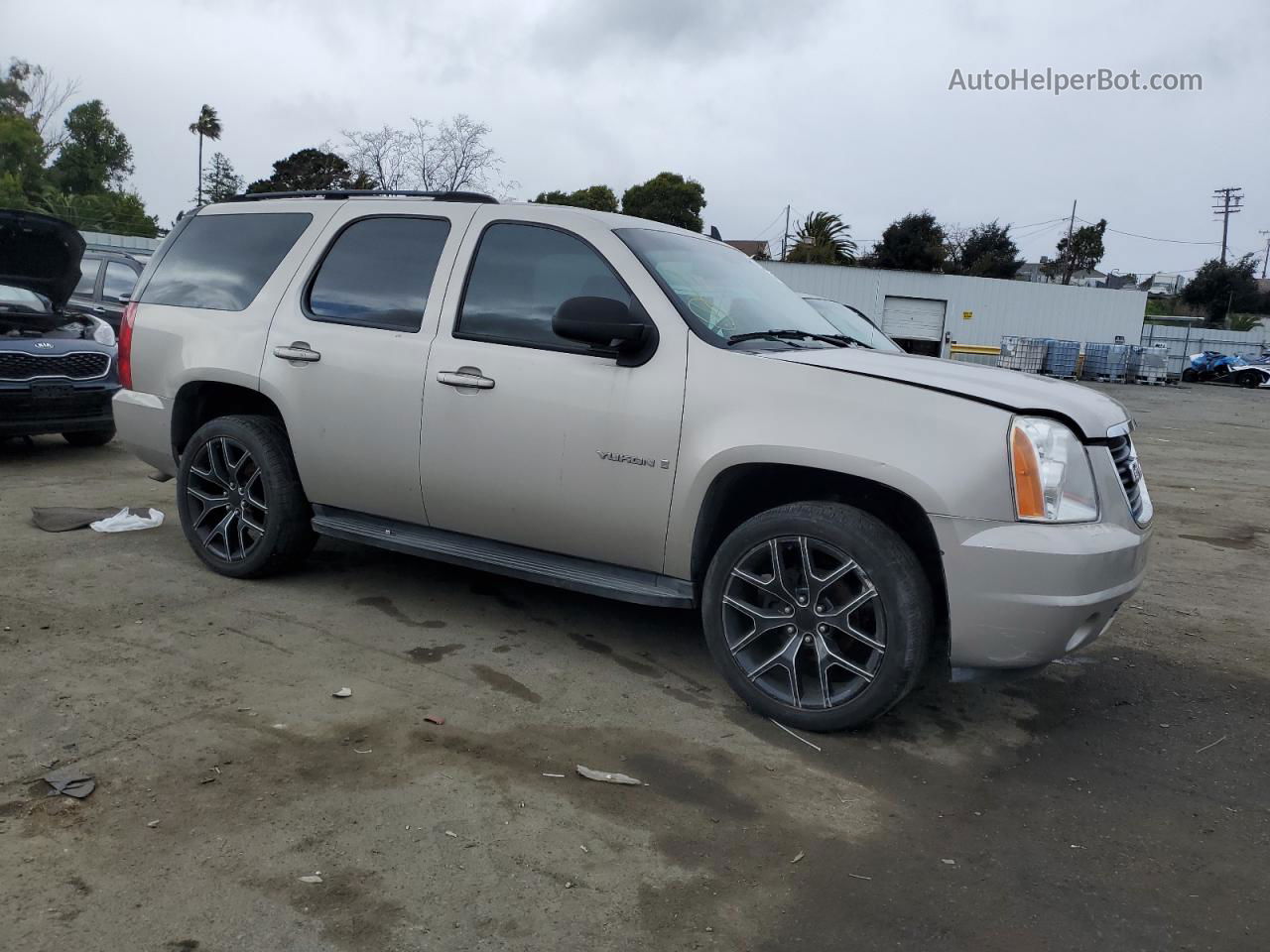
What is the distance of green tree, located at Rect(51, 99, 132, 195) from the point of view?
6562 cm

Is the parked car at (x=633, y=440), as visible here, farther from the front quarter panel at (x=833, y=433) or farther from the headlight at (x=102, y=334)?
the headlight at (x=102, y=334)

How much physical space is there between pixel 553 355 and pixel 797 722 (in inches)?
67.0

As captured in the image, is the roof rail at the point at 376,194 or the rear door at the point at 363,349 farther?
the roof rail at the point at 376,194

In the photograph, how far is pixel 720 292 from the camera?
4324mm

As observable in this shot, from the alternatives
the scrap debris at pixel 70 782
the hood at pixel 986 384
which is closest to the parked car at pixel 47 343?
the scrap debris at pixel 70 782

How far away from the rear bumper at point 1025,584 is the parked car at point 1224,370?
3976 centimetres

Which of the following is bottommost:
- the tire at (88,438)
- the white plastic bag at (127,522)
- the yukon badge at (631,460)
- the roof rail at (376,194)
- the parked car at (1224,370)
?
the white plastic bag at (127,522)

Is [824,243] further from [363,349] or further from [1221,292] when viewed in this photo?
[363,349]

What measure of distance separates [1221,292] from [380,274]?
245 feet

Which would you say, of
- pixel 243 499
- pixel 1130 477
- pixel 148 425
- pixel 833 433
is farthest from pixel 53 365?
pixel 1130 477

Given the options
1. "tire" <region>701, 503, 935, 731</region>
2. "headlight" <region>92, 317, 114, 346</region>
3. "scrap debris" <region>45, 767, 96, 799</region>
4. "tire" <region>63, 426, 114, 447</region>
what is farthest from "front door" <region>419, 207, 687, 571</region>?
"tire" <region>63, 426, 114, 447</region>

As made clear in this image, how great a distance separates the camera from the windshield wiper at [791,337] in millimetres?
4008

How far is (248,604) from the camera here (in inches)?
189

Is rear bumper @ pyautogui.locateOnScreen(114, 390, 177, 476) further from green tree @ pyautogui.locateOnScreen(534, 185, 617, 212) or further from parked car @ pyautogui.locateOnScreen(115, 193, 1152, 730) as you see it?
green tree @ pyautogui.locateOnScreen(534, 185, 617, 212)
